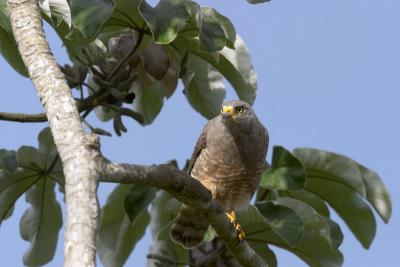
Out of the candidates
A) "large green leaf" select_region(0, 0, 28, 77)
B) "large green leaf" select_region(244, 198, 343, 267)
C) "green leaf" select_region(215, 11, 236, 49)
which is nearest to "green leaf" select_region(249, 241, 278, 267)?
"large green leaf" select_region(244, 198, 343, 267)

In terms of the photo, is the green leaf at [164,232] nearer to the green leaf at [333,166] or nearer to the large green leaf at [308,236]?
the large green leaf at [308,236]

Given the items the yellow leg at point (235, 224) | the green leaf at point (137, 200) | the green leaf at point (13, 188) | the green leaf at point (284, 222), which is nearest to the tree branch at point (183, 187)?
the yellow leg at point (235, 224)

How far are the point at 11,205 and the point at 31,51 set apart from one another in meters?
2.32

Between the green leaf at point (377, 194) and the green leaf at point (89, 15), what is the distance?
1793 millimetres

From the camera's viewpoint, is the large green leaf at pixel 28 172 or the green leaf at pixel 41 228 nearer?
the large green leaf at pixel 28 172

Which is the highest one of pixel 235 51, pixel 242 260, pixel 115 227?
pixel 235 51

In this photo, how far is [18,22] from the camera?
10.5 ft

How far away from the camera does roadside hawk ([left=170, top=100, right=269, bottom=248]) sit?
4809 mm

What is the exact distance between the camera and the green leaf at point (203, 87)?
5.25 meters

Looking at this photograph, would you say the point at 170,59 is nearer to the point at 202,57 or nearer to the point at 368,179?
the point at 202,57

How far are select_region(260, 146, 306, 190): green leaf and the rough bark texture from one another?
6.04 feet

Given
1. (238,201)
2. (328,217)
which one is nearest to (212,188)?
(238,201)

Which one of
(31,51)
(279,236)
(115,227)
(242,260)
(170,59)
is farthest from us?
(115,227)

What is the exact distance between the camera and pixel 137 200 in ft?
16.4
